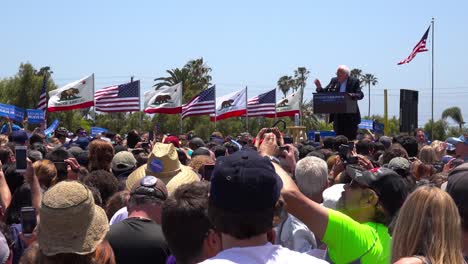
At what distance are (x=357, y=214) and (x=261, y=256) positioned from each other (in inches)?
73.3

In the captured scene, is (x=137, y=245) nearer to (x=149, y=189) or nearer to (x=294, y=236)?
(x=149, y=189)

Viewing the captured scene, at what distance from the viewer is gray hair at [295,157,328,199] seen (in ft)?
16.8

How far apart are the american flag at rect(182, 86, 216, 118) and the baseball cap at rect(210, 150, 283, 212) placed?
22.2m

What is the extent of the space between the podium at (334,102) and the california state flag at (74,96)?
11.0 metres

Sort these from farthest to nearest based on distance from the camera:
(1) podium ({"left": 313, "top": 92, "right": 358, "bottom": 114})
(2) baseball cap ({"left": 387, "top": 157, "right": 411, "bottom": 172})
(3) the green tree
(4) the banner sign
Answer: (3) the green tree < (4) the banner sign < (1) podium ({"left": 313, "top": 92, "right": 358, "bottom": 114}) < (2) baseball cap ({"left": 387, "top": 157, "right": 411, "bottom": 172})

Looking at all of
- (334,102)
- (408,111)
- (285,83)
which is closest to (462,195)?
(334,102)

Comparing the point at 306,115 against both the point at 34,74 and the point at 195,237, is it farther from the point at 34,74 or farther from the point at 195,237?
the point at 195,237

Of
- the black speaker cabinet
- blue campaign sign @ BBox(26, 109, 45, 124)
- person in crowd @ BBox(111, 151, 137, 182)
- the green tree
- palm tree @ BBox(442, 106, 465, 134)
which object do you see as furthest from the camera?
palm tree @ BBox(442, 106, 465, 134)

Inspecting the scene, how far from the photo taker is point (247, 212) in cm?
262

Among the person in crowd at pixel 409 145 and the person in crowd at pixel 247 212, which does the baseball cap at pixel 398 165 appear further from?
the person in crowd at pixel 247 212

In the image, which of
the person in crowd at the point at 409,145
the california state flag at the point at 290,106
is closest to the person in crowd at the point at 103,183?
the person in crowd at the point at 409,145

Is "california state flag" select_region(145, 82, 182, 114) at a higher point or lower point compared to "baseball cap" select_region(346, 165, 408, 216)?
higher

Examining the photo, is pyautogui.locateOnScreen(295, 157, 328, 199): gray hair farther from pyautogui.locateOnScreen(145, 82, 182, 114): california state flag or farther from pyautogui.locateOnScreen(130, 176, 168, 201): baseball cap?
pyautogui.locateOnScreen(145, 82, 182, 114): california state flag

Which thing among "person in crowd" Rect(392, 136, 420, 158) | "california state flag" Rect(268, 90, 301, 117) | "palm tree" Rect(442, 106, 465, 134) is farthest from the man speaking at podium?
"palm tree" Rect(442, 106, 465, 134)
